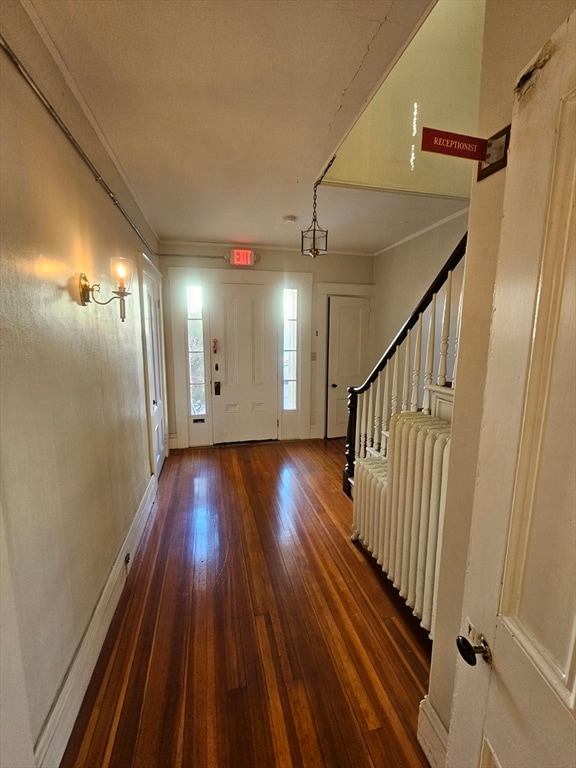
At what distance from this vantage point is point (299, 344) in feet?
14.9

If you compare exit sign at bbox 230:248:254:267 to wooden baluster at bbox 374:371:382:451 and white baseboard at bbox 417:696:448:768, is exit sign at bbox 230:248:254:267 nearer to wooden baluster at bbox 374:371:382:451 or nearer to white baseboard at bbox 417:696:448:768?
wooden baluster at bbox 374:371:382:451

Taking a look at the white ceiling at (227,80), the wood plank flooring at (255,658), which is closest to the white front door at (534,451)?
the wood plank flooring at (255,658)

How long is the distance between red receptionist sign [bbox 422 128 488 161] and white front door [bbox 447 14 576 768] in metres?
0.24

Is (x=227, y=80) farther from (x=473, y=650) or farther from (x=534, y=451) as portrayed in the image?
(x=473, y=650)

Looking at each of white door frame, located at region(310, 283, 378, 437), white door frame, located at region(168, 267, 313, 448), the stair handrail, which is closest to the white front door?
the stair handrail

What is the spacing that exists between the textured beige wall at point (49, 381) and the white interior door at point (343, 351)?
3.18 m

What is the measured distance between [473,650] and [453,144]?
1123 mm

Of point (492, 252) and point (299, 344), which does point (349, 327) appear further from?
point (492, 252)

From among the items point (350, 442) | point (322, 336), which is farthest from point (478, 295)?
point (322, 336)

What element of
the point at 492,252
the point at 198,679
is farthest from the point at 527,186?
the point at 198,679

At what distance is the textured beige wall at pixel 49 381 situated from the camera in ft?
3.31

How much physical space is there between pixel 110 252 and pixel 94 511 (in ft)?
4.89

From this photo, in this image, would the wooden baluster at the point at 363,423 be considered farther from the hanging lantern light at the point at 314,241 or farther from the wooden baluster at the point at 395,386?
the hanging lantern light at the point at 314,241

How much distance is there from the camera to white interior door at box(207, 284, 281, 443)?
4.25m
